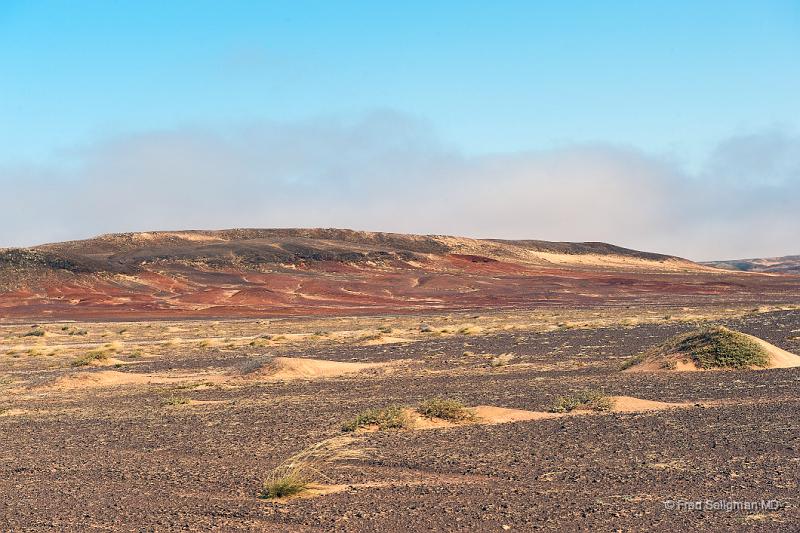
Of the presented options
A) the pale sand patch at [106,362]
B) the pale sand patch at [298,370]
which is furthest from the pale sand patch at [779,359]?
the pale sand patch at [106,362]

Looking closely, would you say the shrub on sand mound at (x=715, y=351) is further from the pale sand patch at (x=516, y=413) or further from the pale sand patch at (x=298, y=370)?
the pale sand patch at (x=298, y=370)

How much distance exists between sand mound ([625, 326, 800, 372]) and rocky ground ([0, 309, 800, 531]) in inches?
31.4

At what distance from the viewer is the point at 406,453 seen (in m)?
13.3

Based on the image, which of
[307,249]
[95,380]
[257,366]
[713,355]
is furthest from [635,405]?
[307,249]

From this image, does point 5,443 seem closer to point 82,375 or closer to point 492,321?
point 82,375

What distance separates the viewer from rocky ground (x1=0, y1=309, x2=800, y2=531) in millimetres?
9711

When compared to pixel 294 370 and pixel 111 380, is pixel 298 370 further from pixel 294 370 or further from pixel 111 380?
pixel 111 380

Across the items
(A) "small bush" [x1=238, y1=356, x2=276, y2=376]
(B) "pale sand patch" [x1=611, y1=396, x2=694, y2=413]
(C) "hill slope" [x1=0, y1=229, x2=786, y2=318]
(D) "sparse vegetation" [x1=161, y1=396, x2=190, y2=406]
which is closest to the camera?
(B) "pale sand patch" [x1=611, y1=396, x2=694, y2=413]

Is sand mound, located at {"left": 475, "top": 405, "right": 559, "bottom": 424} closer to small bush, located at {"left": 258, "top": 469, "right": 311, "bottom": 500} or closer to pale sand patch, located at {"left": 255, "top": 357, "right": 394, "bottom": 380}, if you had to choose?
small bush, located at {"left": 258, "top": 469, "right": 311, "bottom": 500}

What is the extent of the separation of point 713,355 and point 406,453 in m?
13.4

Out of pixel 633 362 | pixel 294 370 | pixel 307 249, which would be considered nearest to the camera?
pixel 633 362

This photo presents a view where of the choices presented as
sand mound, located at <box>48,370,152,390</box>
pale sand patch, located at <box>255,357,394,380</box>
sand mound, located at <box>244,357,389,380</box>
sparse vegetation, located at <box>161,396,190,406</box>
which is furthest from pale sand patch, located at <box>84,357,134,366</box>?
sparse vegetation, located at <box>161,396,190,406</box>

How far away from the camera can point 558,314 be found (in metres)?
61.8

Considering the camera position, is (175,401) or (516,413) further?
(175,401)
